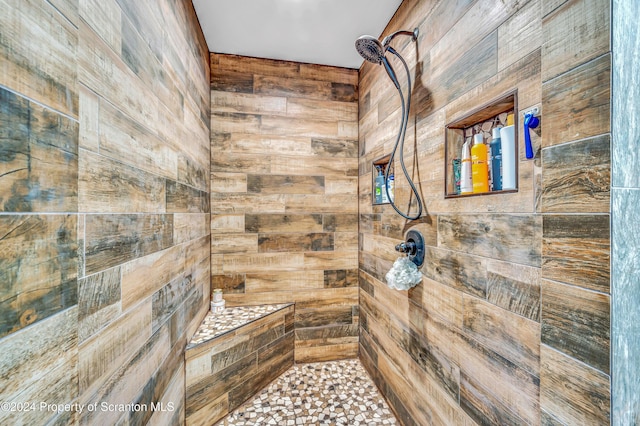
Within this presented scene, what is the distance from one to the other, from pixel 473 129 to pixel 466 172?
0.69 ft

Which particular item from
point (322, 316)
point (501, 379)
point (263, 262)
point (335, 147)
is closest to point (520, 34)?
point (501, 379)

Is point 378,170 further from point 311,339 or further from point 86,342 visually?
point 86,342

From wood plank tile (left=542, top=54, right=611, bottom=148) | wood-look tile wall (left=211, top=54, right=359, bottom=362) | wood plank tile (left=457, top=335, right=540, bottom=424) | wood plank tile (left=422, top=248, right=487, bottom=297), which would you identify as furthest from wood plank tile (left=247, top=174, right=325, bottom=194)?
wood plank tile (left=542, top=54, right=611, bottom=148)

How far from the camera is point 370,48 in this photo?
1300 mm

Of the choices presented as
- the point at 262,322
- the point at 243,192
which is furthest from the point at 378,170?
the point at 262,322

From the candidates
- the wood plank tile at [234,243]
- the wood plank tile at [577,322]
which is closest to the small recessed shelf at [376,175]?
the wood plank tile at [234,243]

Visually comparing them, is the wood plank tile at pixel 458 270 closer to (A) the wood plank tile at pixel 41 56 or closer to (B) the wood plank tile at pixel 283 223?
(B) the wood plank tile at pixel 283 223

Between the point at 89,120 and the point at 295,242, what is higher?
the point at 89,120

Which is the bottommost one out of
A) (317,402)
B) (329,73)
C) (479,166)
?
(317,402)

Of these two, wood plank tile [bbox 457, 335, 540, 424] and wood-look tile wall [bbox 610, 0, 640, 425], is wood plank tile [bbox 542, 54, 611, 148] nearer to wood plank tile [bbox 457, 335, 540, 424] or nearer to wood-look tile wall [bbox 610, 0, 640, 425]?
wood-look tile wall [bbox 610, 0, 640, 425]

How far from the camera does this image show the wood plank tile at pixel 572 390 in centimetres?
57

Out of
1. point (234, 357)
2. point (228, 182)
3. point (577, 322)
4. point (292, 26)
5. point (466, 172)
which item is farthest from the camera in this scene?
point (228, 182)

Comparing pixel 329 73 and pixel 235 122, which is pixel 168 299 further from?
pixel 329 73

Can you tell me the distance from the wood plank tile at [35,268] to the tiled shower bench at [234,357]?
1.01m
